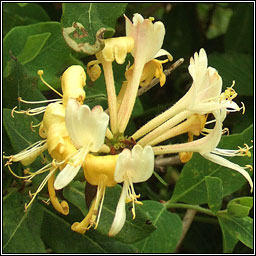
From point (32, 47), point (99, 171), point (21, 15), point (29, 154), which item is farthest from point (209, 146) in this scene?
point (21, 15)

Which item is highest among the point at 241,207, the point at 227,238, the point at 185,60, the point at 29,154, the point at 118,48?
the point at 118,48

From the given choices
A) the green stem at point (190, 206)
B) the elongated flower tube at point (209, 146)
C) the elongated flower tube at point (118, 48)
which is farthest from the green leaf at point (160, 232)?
the elongated flower tube at point (118, 48)

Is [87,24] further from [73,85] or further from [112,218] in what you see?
[112,218]

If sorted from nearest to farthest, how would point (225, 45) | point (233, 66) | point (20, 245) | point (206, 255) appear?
point (20, 245) → point (206, 255) → point (233, 66) → point (225, 45)

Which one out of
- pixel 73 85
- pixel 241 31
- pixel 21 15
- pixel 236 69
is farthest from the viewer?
pixel 241 31

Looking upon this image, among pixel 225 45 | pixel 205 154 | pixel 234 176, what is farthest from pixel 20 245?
pixel 225 45

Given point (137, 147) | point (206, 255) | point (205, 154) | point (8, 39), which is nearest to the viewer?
point (137, 147)

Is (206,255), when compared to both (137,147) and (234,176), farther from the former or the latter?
(137,147)

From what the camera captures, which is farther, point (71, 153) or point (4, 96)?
point (4, 96)

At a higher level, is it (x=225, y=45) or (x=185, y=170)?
(x=225, y=45)
